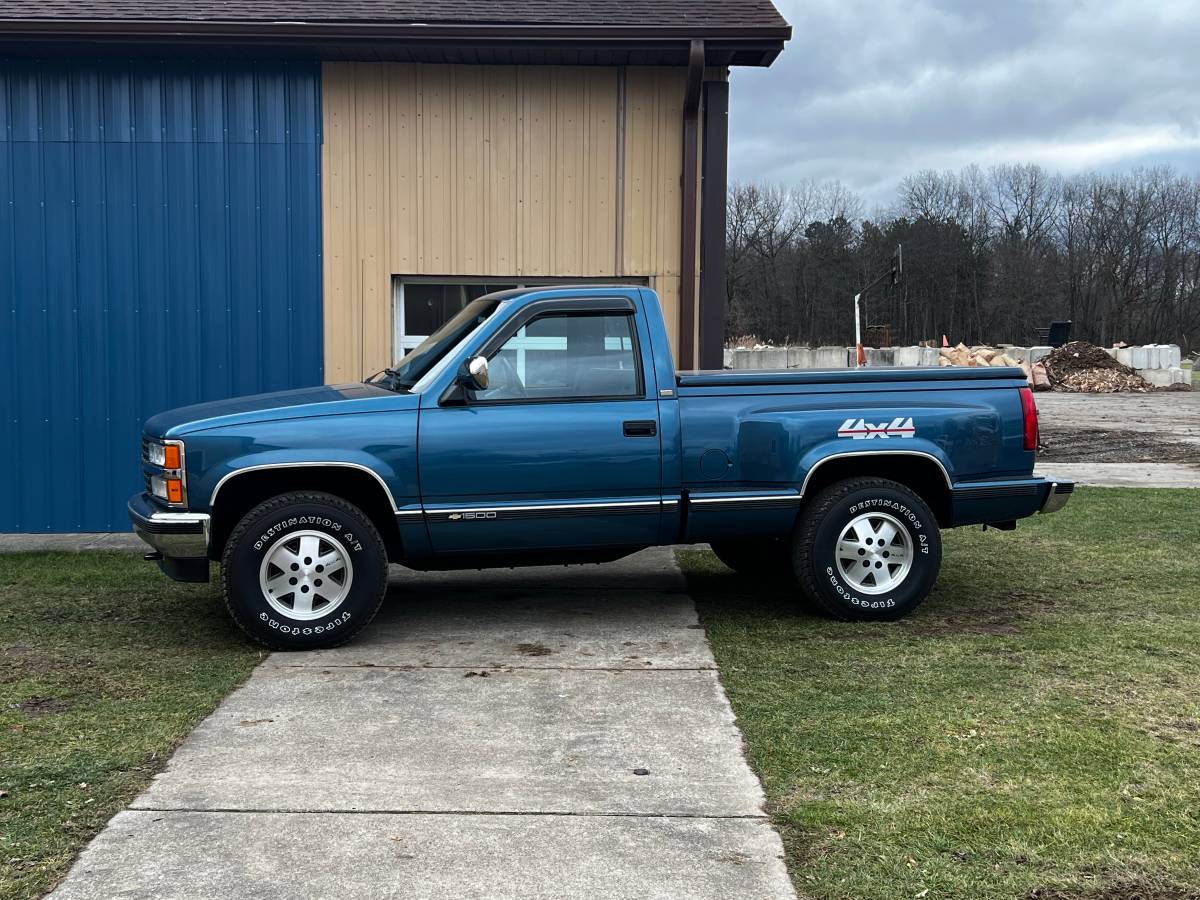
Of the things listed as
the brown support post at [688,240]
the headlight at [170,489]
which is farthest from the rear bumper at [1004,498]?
the headlight at [170,489]

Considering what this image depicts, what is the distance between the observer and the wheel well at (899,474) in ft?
23.7

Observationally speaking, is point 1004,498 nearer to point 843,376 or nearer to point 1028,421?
point 1028,421

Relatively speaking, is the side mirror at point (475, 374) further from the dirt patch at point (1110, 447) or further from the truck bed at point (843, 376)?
the dirt patch at point (1110, 447)

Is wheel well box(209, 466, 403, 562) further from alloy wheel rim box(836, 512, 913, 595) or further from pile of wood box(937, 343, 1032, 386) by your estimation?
pile of wood box(937, 343, 1032, 386)

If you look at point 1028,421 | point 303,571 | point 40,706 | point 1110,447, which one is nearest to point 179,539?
point 303,571

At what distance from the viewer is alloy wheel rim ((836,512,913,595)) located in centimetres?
716

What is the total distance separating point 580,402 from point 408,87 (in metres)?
4.60

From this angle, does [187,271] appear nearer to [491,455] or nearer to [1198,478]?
[491,455]

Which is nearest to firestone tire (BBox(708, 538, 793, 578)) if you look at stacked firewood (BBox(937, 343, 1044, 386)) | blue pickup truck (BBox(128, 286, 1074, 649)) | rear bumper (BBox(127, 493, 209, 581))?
blue pickup truck (BBox(128, 286, 1074, 649))

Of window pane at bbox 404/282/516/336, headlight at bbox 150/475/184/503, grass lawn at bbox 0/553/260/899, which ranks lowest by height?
grass lawn at bbox 0/553/260/899

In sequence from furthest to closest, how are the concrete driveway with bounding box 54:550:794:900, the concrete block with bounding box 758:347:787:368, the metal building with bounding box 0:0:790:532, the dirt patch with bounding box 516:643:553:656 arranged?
the concrete block with bounding box 758:347:787:368, the metal building with bounding box 0:0:790:532, the dirt patch with bounding box 516:643:553:656, the concrete driveway with bounding box 54:550:794:900

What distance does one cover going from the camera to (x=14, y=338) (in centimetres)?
1033

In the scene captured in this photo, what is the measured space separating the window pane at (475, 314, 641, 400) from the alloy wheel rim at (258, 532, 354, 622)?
1152 mm

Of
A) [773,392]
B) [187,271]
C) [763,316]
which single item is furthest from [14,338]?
[763,316]
